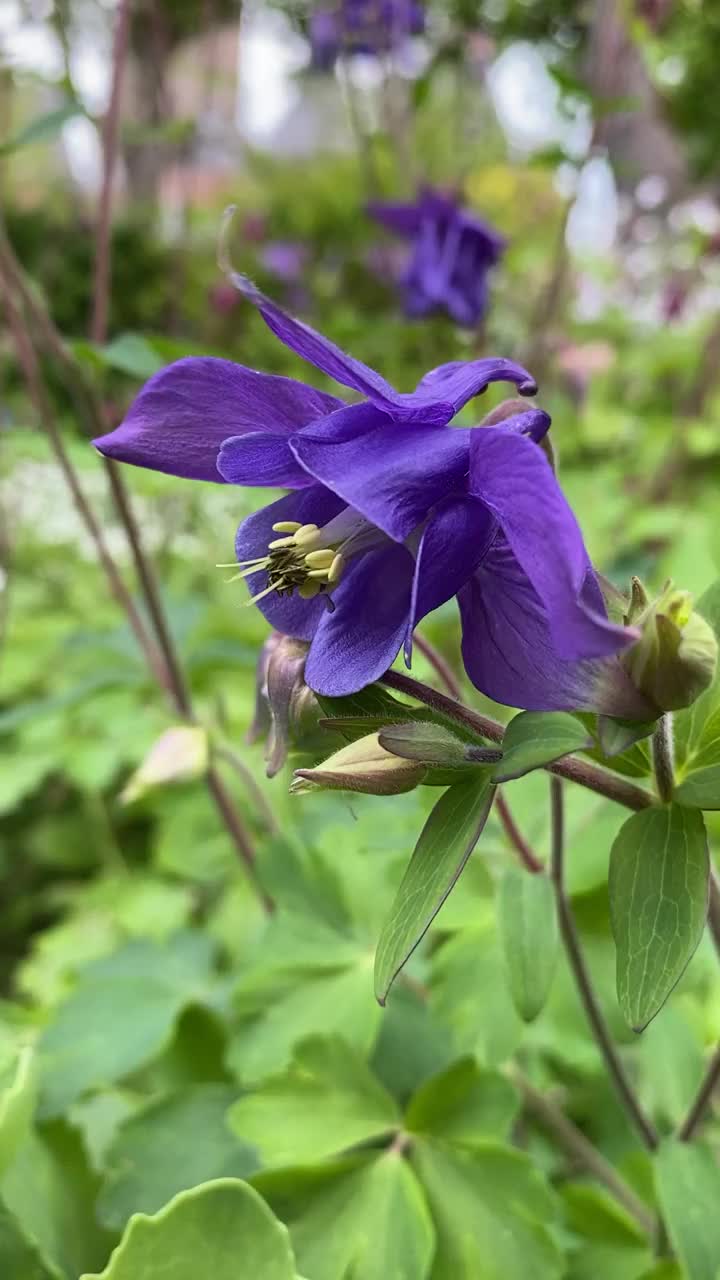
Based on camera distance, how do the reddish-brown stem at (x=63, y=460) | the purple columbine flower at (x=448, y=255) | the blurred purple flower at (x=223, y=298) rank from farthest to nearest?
the blurred purple flower at (x=223, y=298) < the purple columbine flower at (x=448, y=255) < the reddish-brown stem at (x=63, y=460)

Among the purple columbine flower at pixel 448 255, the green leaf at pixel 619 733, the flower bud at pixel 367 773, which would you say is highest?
the green leaf at pixel 619 733

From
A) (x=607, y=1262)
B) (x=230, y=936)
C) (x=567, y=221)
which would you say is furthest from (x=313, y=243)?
(x=607, y=1262)

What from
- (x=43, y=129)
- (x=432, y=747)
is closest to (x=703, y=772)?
(x=432, y=747)

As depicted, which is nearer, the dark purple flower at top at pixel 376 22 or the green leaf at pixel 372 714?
the green leaf at pixel 372 714

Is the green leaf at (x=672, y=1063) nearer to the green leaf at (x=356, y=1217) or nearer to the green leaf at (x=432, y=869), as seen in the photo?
the green leaf at (x=356, y=1217)

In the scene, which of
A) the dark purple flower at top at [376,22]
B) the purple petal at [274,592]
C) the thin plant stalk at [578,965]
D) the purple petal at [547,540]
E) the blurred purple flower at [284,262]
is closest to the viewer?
the purple petal at [547,540]

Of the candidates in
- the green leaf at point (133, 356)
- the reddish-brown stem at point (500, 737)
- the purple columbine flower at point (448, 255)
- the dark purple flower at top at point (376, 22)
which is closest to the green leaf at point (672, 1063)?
the reddish-brown stem at point (500, 737)
